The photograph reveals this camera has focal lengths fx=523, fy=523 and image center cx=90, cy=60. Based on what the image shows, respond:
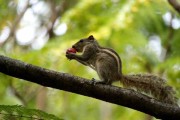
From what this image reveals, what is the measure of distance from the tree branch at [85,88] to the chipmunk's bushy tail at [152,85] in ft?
1.54

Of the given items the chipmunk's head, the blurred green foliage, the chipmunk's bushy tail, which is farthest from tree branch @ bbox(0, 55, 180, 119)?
the blurred green foliage

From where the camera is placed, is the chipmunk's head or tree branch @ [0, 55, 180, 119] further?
the chipmunk's head

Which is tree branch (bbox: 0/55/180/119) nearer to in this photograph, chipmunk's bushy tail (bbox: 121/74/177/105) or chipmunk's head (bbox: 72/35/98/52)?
chipmunk's bushy tail (bbox: 121/74/177/105)

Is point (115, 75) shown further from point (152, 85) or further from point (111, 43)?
point (111, 43)

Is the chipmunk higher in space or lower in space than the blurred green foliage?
A: lower

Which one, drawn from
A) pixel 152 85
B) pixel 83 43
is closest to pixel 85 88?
pixel 152 85

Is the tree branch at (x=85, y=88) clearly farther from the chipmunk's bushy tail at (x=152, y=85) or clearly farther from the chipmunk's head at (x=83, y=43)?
the chipmunk's head at (x=83, y=43)

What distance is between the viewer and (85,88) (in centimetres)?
245

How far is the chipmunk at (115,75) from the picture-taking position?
3060mm

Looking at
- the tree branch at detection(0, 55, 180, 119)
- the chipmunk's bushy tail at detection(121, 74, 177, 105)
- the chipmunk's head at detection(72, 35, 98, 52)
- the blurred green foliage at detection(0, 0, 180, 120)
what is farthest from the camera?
the blurred green foliage at detection(0, 0, 180, 120)

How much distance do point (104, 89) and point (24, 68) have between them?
1.35 ft

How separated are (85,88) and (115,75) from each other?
78cm

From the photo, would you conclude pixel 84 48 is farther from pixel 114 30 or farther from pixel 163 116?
pixel 114 30

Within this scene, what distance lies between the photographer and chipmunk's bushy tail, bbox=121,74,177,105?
9.84 feet
